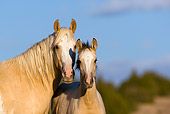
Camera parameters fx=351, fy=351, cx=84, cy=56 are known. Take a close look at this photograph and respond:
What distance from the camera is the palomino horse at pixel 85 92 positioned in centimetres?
598

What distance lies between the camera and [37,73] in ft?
20.2

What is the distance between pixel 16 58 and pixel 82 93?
134 centimetres

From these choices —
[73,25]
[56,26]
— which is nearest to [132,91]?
[73,25]

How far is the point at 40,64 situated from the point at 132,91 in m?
14.0

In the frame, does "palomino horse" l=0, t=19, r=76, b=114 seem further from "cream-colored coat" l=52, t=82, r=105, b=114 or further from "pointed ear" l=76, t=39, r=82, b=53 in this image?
"cream-colored coat" l=52, t=82, r=105, b=114

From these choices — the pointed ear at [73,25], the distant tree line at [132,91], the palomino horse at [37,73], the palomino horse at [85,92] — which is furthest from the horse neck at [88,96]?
the distant tree line at [132,91]

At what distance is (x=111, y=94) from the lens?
15.9 metres

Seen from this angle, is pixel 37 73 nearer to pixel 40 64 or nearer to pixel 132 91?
pixel 40 64

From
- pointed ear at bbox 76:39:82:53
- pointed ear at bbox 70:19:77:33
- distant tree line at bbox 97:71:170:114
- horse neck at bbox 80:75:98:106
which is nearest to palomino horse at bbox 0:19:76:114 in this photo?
pointed ear at bbox 70:19:77:33

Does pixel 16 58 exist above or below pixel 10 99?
above

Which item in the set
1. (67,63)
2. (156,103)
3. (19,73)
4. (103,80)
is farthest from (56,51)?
(156,103)

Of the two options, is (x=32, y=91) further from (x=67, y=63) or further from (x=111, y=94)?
(x=111, y=94)

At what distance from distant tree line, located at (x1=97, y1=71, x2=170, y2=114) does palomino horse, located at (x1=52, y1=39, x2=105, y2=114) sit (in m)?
7.60

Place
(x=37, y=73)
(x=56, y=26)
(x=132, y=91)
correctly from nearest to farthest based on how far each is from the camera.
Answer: (x=37, y=73), (x=56, y=26), (x=132, y=91)
